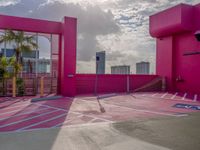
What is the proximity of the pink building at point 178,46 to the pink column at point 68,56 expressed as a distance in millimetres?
8165

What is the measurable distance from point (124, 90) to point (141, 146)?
13641 millimetres

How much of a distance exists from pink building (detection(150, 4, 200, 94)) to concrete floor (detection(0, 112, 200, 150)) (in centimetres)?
1080

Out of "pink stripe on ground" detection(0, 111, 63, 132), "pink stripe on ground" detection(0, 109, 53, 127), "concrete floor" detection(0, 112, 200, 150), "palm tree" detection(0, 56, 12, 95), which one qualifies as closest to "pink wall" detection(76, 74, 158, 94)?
"palm tree" detection(0, 56, 12, 95)

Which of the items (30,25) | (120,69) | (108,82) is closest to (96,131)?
(30,25)

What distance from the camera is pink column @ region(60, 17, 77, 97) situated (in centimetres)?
1428

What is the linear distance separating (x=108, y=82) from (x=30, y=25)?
7.33m

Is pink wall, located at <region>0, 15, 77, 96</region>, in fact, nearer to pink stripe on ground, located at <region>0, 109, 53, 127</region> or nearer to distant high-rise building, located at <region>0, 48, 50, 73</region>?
distant high-rise building, located at <region>0, 48, 50, 73</region>

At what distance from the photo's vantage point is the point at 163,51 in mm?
20250

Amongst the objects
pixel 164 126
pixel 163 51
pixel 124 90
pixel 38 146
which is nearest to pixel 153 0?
pixel 163 51

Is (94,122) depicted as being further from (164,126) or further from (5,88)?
(5,88)

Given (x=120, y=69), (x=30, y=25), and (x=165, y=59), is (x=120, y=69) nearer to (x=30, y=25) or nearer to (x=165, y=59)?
(x=165, y=59)

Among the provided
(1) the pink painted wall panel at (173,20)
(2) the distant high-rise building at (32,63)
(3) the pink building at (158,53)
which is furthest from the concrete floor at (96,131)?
(1) the pink painted wall panel at (173,20)

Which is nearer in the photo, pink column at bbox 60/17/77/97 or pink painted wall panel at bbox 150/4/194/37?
pink column at bbox 60/17/77/97

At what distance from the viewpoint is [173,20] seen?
17.5 metres
